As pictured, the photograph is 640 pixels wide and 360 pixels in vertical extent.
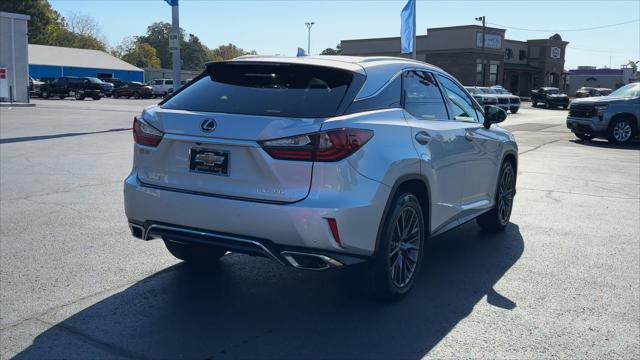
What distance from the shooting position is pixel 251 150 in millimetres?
3910

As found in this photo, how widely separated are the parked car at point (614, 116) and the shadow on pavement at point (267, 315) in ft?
47.3

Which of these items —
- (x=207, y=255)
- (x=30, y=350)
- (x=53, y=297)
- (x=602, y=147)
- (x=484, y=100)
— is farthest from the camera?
(x=484, y=100)

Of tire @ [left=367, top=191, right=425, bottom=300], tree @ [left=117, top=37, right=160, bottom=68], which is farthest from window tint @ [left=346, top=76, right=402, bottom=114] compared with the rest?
tree @ [left=117, top=37, right=160, bottom=68]

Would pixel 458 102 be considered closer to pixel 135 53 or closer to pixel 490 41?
pixel 490 41

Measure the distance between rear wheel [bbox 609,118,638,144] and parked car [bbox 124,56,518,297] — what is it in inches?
595

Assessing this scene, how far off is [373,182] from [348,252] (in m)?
0.48

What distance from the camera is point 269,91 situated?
167 inches

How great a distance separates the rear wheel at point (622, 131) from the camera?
18.0 meters

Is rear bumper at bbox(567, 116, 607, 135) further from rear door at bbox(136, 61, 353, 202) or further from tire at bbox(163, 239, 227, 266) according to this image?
rear door at bbox(136, 61, 353, 202)

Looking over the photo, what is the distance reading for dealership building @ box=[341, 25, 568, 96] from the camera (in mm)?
62562

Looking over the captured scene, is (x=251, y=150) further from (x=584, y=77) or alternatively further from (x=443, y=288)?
(x=584, y=77)

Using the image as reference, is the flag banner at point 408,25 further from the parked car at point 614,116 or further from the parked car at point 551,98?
the parked car at point 551,98

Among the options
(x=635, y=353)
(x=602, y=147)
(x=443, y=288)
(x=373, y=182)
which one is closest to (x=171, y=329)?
(x=373, y=182)

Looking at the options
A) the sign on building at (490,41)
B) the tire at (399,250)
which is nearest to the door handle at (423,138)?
the tire at (399,250)
